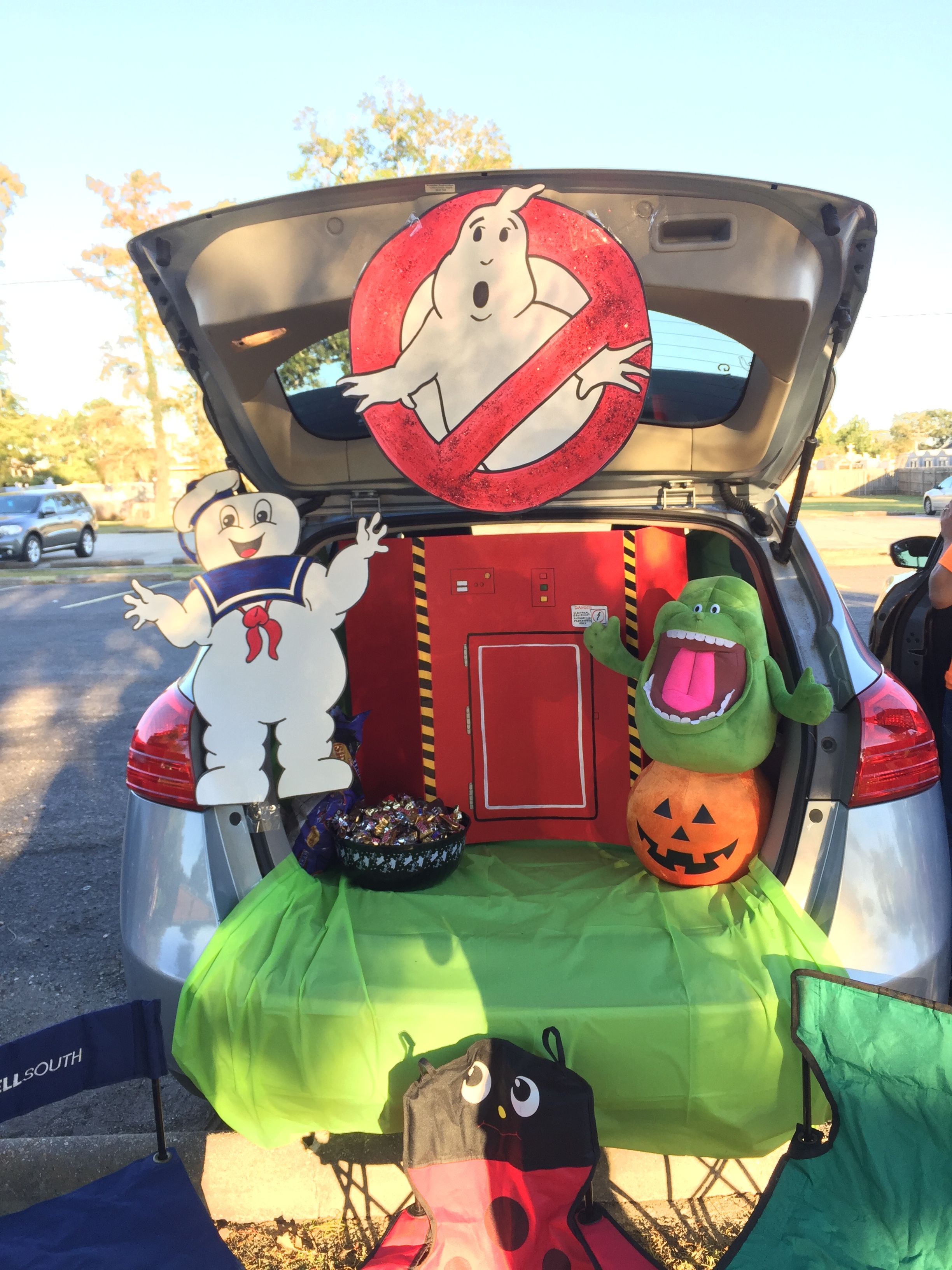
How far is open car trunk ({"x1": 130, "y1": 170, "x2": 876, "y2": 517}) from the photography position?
2.12 m

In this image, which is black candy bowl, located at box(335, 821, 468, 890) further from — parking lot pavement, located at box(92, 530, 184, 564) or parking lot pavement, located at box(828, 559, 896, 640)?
parking lot pavement, located at box(92, 530, 184, 564)

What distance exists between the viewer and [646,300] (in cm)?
228

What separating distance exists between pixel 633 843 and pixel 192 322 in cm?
195

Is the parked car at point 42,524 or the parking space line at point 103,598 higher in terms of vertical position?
the parked car at point 42,524

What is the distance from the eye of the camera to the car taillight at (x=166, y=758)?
Result: 2.21 meters

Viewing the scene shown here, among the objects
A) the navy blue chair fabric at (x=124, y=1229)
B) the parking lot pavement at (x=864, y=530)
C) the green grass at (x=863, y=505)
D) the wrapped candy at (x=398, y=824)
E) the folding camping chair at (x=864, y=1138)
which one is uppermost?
the wrapped candy at (x=398, y=824)

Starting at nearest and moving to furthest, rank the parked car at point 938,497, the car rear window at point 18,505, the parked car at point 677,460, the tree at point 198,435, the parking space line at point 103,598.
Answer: the parked car at point 677,460
the parking space line at point 103,598
the car rear window at point 18,505
the parked car at point 938,497
the tree at point 198,435

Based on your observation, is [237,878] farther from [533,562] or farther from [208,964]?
[533,562]

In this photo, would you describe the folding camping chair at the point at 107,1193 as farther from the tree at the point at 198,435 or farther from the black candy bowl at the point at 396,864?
the tree at the point at 198,435

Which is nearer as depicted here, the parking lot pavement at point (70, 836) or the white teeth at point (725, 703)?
the white teeth at point (725, 703)

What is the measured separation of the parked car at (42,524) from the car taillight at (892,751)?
18.6 meters

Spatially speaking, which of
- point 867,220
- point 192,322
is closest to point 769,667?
point 867,220

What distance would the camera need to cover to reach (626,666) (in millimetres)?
2736

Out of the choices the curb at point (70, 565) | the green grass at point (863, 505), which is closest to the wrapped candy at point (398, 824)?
the curb at point (70, 565)
